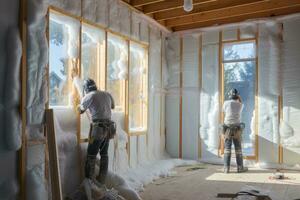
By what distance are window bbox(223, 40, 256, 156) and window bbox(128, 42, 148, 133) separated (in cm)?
180

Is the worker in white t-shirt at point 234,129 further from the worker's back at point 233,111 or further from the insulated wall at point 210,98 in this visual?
the insulated wall at point 210,98

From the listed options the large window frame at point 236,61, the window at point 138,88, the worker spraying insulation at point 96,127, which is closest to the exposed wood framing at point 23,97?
the worker spraying insulation at point 96,127

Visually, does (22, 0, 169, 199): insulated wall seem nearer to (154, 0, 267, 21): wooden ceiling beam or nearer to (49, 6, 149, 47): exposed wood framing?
(49, 6, 149, 47): exposed wood framing

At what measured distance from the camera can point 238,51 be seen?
22.4ft

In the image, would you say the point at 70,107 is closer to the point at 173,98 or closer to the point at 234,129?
the point at 234,129

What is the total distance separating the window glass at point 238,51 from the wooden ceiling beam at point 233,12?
71 centimetres

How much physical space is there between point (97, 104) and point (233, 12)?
369 centimetres

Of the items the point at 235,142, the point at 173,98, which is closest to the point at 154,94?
the point at 173,98

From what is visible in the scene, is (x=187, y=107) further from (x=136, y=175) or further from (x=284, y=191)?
(x=284, y=191)

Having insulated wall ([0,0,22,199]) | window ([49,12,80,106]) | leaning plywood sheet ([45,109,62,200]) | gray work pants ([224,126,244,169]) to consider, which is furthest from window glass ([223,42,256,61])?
insulated wall ([0,0,22,199])

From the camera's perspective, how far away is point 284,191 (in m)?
4.48

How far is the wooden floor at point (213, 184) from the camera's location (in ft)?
14.1

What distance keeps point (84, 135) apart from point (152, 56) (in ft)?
9.33

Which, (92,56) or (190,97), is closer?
(92,56)
